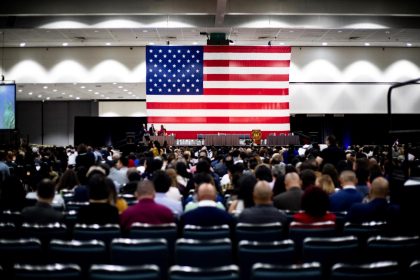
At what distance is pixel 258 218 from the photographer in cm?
459

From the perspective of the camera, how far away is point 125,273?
2938 mm

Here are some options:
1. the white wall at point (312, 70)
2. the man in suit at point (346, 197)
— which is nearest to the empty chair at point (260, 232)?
the man in suit at point (346, 197)

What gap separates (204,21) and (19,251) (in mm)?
15286

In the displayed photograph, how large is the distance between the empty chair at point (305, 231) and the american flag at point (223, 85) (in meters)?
14.8

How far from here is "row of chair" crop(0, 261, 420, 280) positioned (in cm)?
293

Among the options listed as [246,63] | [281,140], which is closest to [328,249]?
[281,140]

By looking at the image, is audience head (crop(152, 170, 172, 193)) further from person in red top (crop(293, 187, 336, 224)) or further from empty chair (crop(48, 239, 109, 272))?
empty chair (crop(48, 239, 109, 272))

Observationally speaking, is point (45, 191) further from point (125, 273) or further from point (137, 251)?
point (125, 273)

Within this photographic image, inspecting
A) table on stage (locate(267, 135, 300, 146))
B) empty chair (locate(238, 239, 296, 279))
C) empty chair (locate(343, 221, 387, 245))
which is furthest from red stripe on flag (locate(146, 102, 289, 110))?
empty chair (locate(238, 239, 296, 279))

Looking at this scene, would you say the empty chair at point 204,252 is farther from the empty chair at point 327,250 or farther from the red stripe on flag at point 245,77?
the red stripe on flag at point 245,77

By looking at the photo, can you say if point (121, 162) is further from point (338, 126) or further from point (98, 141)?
point (98, 141)

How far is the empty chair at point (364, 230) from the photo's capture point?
175 inches

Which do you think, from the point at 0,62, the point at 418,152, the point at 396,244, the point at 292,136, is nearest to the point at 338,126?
the point at 292,136

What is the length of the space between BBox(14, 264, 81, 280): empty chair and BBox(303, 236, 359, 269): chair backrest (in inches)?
68.8
